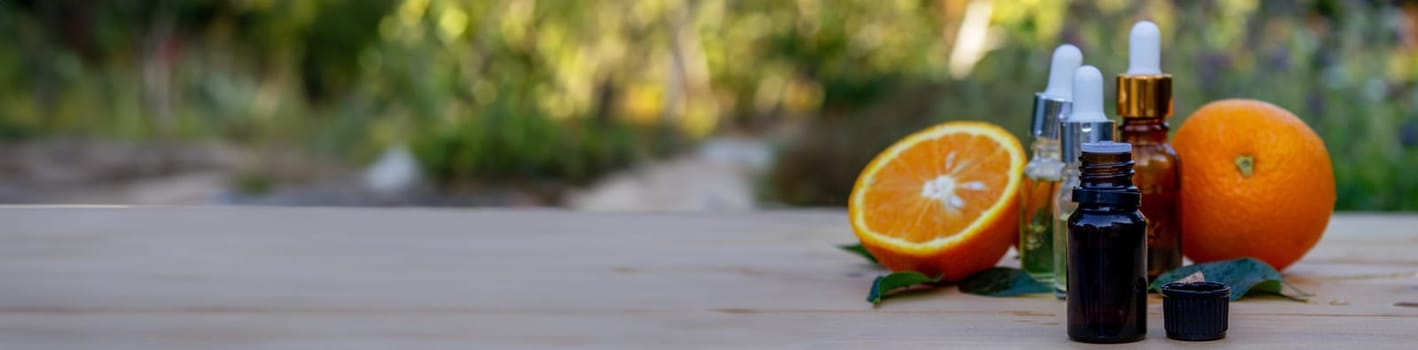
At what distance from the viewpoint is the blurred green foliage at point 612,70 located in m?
3.25

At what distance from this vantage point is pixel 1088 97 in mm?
814

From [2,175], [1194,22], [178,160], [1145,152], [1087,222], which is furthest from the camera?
[178,160]

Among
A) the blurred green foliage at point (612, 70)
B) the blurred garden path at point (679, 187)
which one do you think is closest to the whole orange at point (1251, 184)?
the blurred green foliage at point (612, 70)

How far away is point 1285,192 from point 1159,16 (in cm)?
339

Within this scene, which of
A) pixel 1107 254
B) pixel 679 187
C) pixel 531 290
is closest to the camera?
pixel 1107 254

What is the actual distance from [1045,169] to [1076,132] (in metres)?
0.07

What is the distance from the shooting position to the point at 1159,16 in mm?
4156

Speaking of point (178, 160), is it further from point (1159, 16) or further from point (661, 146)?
point (1159, 16)

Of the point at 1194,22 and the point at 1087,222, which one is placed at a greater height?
the point at 1194,22

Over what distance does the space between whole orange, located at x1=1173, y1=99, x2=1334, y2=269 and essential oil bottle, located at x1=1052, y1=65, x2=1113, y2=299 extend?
0.11 meters

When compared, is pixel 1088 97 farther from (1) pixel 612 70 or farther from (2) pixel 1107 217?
(1) pixel 612 70

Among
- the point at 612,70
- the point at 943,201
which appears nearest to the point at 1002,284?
the point at 943,201

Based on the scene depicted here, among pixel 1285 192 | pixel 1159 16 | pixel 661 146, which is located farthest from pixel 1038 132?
pixel 661 146

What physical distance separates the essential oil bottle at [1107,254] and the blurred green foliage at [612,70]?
90.2 inches
